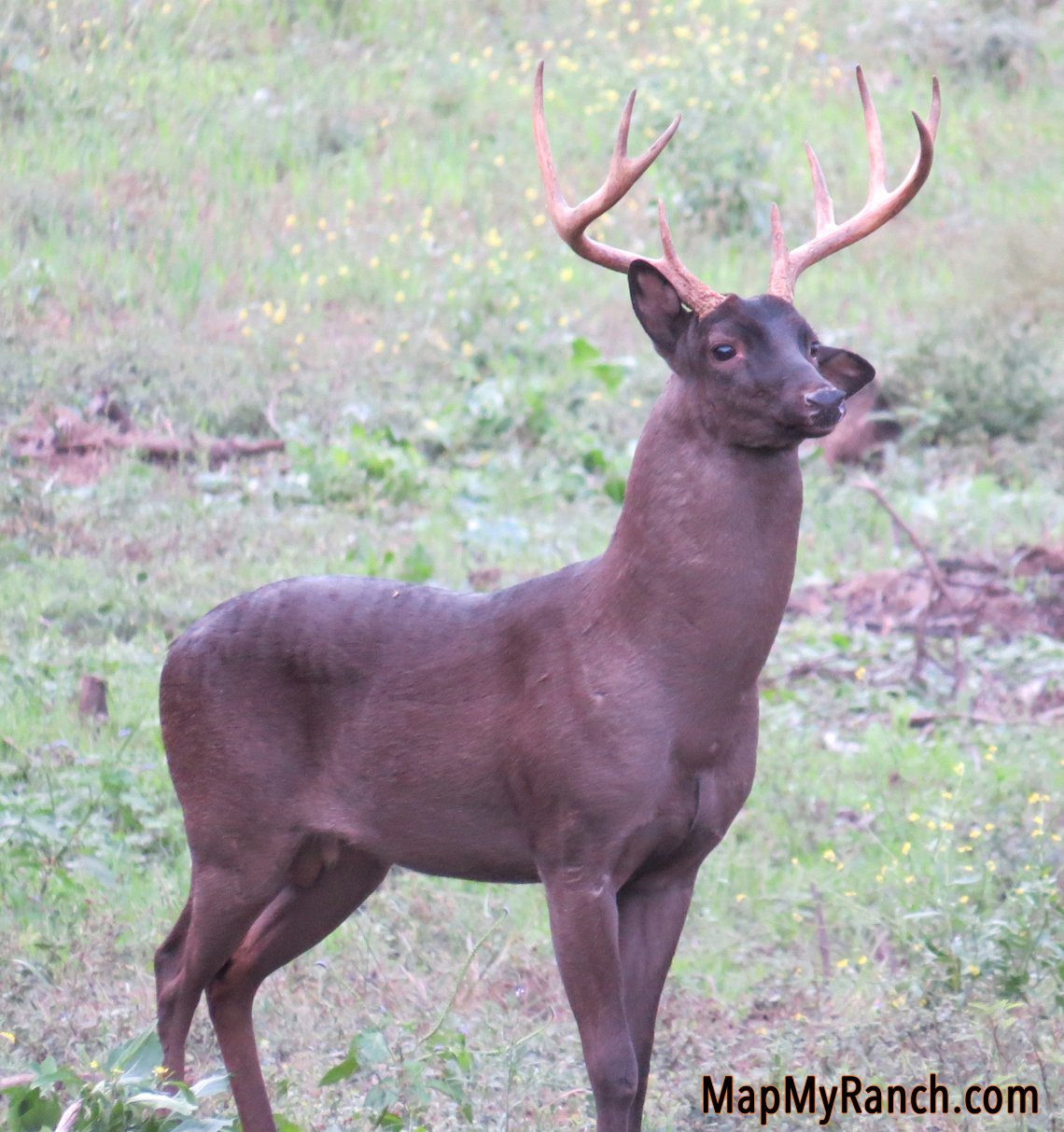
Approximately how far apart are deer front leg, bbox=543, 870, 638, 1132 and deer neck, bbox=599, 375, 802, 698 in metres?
0.52

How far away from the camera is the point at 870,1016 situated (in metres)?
5.69

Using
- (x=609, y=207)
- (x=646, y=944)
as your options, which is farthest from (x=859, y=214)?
(x=646, y=944)

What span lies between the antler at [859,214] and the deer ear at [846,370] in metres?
0.20

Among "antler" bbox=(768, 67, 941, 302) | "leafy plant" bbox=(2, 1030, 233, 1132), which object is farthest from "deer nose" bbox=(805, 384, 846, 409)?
"leafy plant" bbox=(2, 1030, 233, 1132)

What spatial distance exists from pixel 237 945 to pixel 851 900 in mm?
2617

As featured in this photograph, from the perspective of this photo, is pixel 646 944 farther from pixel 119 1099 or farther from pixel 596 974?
pixel 119 1099

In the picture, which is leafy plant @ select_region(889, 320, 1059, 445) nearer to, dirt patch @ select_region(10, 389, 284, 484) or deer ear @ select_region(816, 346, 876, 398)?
dirt patch @ select_region(10, 389, 284, 484)

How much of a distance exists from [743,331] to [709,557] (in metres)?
0.51

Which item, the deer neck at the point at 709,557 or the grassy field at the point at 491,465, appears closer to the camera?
the deer neck at the point at 709,557

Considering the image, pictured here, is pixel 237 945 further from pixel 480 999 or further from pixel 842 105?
pixel 842 105

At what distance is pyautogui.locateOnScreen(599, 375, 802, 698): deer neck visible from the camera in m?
4.23

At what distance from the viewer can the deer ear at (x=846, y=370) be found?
461cm

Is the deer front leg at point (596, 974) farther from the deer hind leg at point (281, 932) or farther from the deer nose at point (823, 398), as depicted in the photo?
the deer nose at point (823, 398)

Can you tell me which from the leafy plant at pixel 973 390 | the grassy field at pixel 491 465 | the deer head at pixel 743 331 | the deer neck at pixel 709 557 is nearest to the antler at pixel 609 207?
the deer head at pixel 743 331
